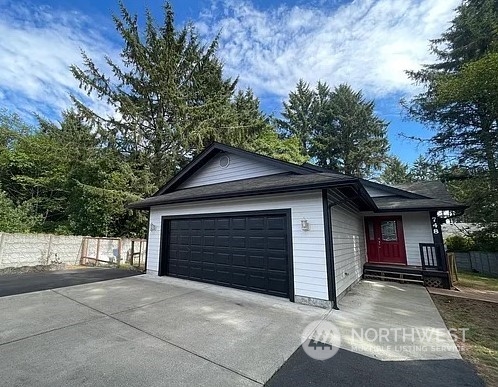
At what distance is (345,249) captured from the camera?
6805 mm

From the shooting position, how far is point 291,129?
2659 cm

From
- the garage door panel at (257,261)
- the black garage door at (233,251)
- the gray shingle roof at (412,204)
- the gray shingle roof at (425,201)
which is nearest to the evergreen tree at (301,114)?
the gray shingle roof at (425,201)

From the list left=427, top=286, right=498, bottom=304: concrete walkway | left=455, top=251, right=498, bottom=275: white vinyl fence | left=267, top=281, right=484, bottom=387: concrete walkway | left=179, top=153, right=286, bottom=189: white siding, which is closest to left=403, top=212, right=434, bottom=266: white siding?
left=427, top=286, right=498, bottom=304: concrete walkway

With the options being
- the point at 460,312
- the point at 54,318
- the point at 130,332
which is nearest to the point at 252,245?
the point at 130,332

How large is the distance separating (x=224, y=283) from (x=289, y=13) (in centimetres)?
989

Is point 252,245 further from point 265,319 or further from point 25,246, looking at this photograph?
point 25,246

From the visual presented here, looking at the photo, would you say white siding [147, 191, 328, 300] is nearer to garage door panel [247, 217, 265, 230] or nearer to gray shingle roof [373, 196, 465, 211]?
garage door panel [247, 217, 265, 230]

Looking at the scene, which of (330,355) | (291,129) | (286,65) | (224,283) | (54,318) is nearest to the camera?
(330,355)

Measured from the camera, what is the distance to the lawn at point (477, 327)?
2963 millimetres

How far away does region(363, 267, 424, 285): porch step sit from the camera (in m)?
8.10

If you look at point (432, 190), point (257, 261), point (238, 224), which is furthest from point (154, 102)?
point (432, 190)

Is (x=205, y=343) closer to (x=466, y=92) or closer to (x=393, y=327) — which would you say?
(x=393, y=327)

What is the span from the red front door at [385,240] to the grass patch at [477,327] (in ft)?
10.9

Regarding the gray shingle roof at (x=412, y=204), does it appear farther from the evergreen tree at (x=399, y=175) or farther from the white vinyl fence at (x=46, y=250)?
the evergreen tree at (x=399, y=175)
